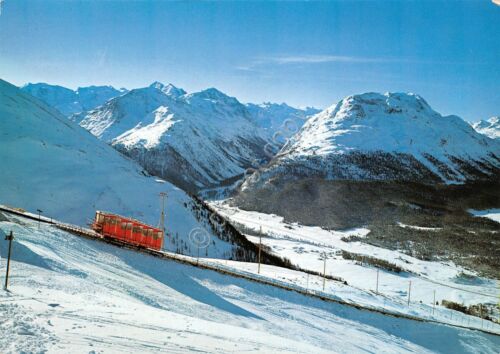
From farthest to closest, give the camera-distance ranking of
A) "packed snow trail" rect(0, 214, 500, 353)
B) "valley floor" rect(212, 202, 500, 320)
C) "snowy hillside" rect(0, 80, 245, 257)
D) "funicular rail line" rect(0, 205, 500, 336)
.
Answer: "valley floor" rect(212, 202, 500, 320)
"snowy hillside" rect(0, 80, 245, 257)
"funicular rail line" rect(0, 205, 500, 336)
"packed snow trail" rect(0, 214, 500, 353)

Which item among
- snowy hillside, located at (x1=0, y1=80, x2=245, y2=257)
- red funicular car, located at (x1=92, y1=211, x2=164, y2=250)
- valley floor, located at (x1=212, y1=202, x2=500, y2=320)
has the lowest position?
valley floor, located at (x1=212, y1=202, x2=500, y2=320)

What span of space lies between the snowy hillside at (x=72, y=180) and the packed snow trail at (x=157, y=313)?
26.6 m

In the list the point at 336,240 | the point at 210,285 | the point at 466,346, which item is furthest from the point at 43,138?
the point at 336,240

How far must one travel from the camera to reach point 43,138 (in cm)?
7856

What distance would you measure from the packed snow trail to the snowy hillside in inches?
1047

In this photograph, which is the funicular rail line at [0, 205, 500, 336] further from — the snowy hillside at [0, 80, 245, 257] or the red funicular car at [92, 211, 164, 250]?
the snowy hillside at [0, 80, 245, 257]

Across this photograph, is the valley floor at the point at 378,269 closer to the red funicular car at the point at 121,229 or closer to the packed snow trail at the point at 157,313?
the packed snow trail at the point at 157,313

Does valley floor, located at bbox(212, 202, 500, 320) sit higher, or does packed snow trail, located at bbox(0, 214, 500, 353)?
packed snow trail, located at bbox(0, 214, 500, 353)

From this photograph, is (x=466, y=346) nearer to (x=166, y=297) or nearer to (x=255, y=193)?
(x=166, y=297)

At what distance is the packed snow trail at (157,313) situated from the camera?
43.3 feet

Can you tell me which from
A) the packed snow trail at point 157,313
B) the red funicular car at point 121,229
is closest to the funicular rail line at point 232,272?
the red funicular car at point 121,229

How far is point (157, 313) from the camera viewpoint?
1867cm

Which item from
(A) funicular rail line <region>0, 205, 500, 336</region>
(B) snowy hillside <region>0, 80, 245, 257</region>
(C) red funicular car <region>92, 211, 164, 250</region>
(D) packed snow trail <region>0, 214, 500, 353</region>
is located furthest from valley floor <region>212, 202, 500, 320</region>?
(B) snowy hillside <region>0, 80, 245, 257</region>

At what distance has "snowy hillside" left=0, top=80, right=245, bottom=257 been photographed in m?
58.1
